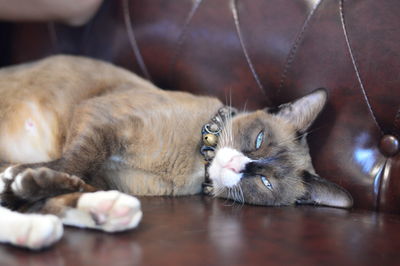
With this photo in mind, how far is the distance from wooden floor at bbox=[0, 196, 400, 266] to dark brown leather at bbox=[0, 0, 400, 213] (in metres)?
0.26

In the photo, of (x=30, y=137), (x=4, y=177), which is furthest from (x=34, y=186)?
(x=30, y=137)

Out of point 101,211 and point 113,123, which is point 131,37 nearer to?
point 113,123

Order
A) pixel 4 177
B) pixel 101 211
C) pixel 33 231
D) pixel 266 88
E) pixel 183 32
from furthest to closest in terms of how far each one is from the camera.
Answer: pixel 183 32
pixel 266 88
pixel 4 177
pixel 101 211
pixel 33 231

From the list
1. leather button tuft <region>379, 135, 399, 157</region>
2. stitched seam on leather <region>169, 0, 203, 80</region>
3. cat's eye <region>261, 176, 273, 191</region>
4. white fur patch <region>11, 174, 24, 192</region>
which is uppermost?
stitched seam on leather <region>169, 0, 203, 80</region>

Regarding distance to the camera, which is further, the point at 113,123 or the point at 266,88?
the point at 266,88

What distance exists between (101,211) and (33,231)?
146mm

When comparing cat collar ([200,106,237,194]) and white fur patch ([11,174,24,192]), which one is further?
cat collar ([200,106,237,194])

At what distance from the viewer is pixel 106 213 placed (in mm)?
950

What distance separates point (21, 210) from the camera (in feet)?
3.37

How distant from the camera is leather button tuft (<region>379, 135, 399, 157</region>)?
135 cm

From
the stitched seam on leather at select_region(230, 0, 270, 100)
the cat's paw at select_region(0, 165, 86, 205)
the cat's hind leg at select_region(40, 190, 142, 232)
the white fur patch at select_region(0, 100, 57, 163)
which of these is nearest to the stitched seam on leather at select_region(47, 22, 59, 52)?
the white fur patch at select_region(0, 100, 57, 163)

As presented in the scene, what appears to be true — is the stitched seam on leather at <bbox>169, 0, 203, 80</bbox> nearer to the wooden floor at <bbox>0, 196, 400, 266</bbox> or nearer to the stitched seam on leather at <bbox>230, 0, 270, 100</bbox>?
the stitched seam on leather at <bbox>230, 0, 270, 100</bbox>

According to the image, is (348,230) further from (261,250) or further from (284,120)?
(284,120)

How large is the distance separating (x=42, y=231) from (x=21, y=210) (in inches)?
8.5
